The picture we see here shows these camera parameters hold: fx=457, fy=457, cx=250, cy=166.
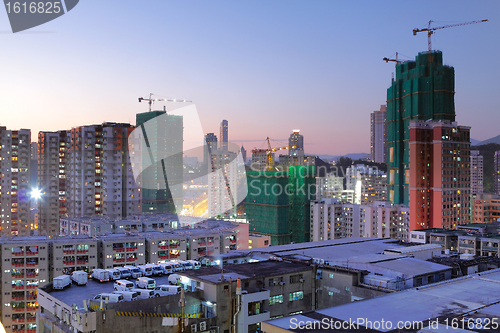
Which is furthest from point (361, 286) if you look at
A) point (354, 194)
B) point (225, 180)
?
point (225, 180)

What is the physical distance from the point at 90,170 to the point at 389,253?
153 feet

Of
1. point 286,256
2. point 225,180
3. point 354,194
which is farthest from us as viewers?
point 225,180

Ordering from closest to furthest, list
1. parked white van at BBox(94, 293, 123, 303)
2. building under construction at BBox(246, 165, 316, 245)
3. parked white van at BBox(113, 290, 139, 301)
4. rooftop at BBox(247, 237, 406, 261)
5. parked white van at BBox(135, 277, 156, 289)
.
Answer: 1. parked white van at BBox(94, 293, 123, 303)
2. parked white van at BBox(113, 290, 139, 301)
3. parked white van at BBox(135, 277, 156, 289)
4. rooftop at BBox(247, 237, 406, 261)
5. building under construction at BBox(246, 165, 316, 245)

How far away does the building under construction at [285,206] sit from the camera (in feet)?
197

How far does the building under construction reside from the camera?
60.0m

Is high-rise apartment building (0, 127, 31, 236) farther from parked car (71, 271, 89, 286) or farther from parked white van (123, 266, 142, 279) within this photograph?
parked car (71, 271, 89, 286)

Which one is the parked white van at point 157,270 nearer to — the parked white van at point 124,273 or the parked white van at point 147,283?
the parked white van at point 124,273

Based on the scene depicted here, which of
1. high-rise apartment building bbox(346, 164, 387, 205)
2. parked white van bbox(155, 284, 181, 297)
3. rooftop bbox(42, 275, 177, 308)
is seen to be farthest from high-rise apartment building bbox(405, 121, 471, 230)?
high-rise apartment building bbox(346, 164, 387, 205)

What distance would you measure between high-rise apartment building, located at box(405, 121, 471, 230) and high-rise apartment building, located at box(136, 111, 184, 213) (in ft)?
163

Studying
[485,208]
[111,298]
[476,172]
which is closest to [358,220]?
[485,208]

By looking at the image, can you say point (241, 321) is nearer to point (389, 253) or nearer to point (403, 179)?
point (389, 253)

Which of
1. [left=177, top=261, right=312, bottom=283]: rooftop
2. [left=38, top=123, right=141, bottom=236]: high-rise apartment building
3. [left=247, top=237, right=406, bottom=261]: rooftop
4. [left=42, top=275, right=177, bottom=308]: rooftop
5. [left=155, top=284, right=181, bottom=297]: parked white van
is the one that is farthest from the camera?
[left=38, top=123, right=141, bottom=236]: high-rise apartment building

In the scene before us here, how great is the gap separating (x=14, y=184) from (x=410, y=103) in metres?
58.2

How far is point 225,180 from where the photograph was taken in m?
107
